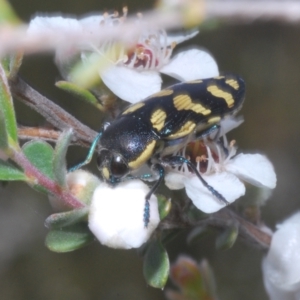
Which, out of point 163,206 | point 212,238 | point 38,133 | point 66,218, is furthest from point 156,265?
point 212,238

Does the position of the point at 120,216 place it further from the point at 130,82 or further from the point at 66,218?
the point at 130,82

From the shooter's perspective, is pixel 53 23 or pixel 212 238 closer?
pixel 53 23

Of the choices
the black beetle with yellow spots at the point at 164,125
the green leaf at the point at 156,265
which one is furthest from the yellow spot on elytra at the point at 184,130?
the green leaf at the point at 156,265

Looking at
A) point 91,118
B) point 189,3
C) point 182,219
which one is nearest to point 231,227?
point 182,219

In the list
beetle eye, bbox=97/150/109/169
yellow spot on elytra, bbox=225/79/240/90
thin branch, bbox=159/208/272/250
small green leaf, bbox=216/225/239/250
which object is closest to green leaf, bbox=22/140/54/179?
beetle eye, bbox=97/150/109/169

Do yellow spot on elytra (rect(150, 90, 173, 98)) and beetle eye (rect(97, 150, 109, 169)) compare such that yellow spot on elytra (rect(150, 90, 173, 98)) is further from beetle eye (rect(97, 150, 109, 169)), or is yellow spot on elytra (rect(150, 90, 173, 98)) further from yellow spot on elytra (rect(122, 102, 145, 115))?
beetle eye (rect(97, 150, 109, 169))

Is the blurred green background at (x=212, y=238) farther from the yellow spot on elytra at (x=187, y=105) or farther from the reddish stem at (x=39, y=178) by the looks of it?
the reddish stem at (x=39, y=178)
